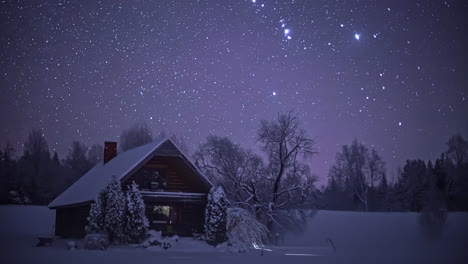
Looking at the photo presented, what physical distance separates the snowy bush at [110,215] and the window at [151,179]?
3.92 metres

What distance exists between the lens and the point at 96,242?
24.6 m

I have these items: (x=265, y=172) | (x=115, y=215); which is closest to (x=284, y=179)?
(x=265, y=172)

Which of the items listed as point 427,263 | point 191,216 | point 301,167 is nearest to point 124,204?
point 191,216

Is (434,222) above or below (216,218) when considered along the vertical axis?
below

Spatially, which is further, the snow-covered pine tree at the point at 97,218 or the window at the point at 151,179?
the window at the point at 151,179

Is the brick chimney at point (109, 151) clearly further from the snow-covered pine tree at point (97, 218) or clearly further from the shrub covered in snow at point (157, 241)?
the shrub covered in snow at point (157, 241)

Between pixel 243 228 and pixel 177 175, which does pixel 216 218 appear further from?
pixel 177 175

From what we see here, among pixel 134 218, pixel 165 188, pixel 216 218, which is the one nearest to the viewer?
pixel 134 218

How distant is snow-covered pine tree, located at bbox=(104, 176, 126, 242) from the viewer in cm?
2628

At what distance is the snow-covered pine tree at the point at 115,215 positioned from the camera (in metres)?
26.3

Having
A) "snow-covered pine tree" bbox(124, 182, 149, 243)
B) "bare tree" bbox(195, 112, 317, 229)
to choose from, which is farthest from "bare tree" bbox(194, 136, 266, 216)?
"snow-covered pine tree" bbox(124, 182, 149, 243)

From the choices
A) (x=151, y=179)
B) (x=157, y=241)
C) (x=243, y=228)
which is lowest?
(x=157, y=241)

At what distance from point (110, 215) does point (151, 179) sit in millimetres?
5344

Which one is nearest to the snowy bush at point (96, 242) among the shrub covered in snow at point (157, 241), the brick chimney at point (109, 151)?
the shrub covered in snow at point (157, 241)
